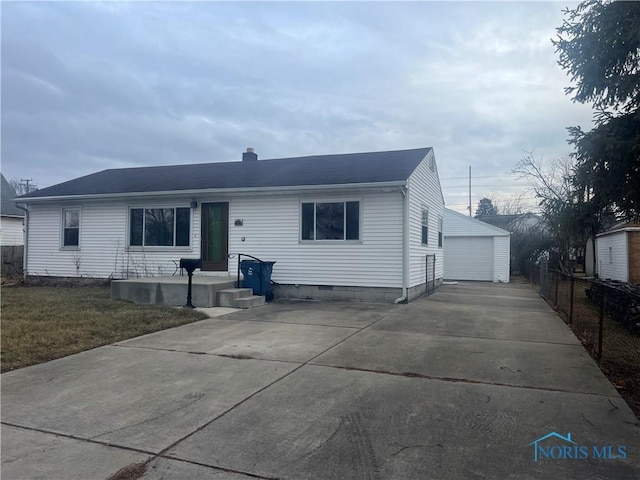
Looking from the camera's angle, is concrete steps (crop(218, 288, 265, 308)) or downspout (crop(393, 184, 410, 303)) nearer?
concrete steps (crop(218, 288, 265, 308))

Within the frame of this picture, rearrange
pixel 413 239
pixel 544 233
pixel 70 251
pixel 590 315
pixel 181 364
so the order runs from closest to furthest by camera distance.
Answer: pixel 181 364, pixel 590 315, pixel 413 239, pixel 70 251, pixel 544 233

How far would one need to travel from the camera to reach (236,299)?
10.7 metres

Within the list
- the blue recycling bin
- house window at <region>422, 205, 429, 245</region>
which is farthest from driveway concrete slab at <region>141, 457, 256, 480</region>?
house window at <region>422, 205, 429, 245</region>

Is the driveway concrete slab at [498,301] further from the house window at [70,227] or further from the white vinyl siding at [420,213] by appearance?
the house window at [70,227]

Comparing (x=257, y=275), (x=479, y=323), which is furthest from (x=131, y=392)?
(x=257, y=275)

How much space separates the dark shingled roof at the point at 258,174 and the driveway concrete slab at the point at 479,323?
11.7 feet

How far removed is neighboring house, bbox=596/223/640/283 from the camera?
19.8 meters

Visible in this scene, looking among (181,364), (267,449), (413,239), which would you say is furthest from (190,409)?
(413,239)

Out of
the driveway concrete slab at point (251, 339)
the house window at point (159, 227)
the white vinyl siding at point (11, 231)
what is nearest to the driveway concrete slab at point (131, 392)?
the driveway concrete slab at point (251, 339)

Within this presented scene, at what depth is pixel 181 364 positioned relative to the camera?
18.5ft

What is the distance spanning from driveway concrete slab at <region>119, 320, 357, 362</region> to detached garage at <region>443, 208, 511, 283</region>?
16734 millimetres

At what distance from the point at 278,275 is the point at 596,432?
9.72 m

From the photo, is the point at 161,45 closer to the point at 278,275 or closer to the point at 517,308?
the point at 278,275

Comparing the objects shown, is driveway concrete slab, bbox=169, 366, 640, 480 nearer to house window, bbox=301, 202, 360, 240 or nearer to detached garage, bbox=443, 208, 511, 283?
house window, bbox=301, 202, 360, 240
